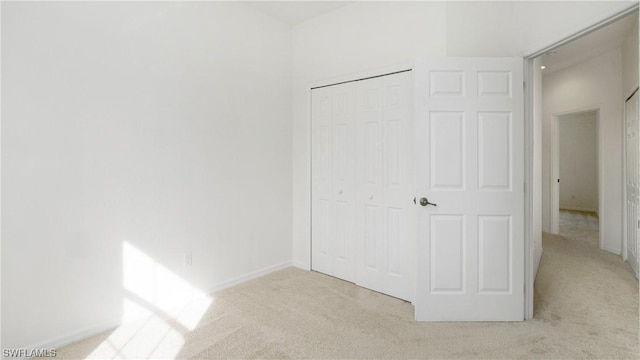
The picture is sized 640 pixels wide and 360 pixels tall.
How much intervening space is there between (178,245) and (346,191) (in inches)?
66.9

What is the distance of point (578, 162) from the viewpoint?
802 cm

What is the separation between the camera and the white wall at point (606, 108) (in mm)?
4262

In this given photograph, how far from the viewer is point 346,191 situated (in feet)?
11.2

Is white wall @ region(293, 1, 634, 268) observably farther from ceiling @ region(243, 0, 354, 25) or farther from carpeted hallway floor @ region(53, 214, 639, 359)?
carpeted hallway floor @ region(53, 214, 639, 359)

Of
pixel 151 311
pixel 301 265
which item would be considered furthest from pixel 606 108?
pixel 151 311

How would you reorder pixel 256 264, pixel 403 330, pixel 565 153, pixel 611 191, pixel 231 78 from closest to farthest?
pixel 403 330, pixel 231 78, pixel 256 264, pixel 611 191, pixel 565 153

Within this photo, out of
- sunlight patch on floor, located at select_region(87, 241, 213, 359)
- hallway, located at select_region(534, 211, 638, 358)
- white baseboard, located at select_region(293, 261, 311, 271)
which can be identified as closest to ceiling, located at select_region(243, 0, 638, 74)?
hallway, located at select_region(534, 211, 638, 358)

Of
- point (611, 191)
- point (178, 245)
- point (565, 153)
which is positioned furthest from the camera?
point (565, 153)

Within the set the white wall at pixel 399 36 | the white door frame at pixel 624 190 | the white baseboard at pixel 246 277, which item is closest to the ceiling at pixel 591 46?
the white door frame at pixel 624 190

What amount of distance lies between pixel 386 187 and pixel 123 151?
225 centimetres

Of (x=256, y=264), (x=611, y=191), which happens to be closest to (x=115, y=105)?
(x=256, y=264)

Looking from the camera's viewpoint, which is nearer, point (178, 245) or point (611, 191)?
point (178, 245)

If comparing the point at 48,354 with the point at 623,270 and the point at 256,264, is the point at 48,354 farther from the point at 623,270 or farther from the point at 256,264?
the point at 623,270

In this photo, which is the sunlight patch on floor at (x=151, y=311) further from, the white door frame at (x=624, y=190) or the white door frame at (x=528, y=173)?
the white door frame at (x=624, y=190)
